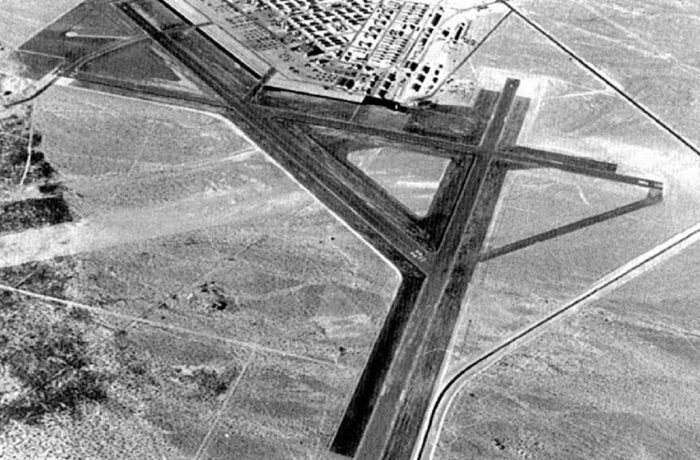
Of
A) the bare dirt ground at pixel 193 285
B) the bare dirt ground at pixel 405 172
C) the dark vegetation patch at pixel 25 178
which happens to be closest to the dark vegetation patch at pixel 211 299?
the bare dirt ground at pixel 193 285

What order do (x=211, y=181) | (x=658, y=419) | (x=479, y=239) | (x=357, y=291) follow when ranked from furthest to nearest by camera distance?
1. (x=211, y=181)
2. (x=479, y=239)
3. (x=357, y=291)
4. (x=658, y=419)

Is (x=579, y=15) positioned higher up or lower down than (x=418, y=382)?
higher up

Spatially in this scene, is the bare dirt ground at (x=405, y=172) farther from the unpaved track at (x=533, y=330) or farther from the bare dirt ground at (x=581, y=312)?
the unpaved track at (x=533, y=330)

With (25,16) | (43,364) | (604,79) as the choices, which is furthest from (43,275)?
(604,79)

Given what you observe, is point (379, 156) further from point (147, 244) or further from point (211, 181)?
point (147, 244)

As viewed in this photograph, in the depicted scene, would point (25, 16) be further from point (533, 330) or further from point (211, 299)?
point (533, 330)

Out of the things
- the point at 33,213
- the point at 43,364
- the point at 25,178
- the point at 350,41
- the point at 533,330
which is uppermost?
the point at 350,41

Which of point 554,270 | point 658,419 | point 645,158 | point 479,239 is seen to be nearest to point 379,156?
point 479,239

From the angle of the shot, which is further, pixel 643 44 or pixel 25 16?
pixel 25 16

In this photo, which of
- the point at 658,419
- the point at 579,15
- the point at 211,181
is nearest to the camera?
the point at 658,419
